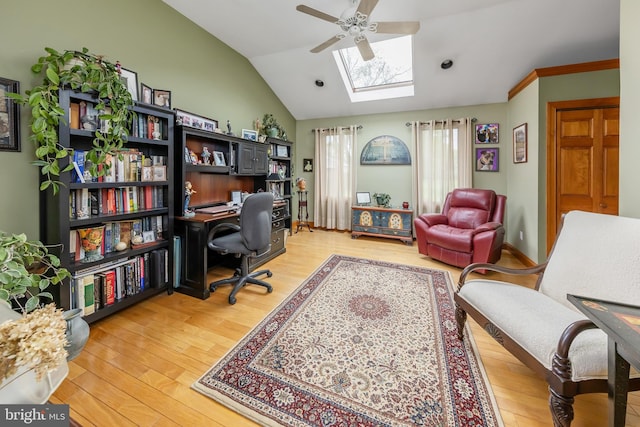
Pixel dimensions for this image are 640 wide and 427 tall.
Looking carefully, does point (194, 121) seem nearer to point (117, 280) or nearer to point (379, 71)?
point (117, 280)

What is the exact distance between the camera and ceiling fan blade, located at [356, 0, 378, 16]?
7.31 ft

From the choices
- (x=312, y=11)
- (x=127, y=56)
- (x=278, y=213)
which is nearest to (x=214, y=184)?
(x=278, y=213)

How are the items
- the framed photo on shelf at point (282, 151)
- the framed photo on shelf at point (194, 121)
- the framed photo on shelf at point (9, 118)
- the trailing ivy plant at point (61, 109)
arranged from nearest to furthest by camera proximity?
the trailing ivy plant at point (61, 109) → the framed photo on shelf at point (9, 118) → the framed photo on shelf at point (194, 121) → the framed photo on shelf at point (282, 151)

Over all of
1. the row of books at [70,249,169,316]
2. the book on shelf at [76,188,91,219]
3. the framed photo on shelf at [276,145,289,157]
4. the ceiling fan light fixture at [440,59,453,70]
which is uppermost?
the ceiling fan light fixture at [440,59,453,70]

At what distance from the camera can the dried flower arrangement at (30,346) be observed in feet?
1.79

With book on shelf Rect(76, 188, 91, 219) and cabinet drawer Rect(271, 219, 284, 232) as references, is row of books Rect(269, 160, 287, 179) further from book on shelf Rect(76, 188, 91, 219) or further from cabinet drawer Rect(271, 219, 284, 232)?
book on shelf Rect(76, 188, 91, 219)

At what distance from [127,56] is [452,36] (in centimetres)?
373

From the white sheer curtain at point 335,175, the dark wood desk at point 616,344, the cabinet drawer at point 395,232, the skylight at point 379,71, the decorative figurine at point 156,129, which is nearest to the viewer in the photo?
the dark wood desk at point 616,344

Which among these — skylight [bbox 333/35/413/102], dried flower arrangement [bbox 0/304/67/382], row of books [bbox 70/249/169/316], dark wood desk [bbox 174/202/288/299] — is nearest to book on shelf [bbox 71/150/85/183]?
row of books [bbox 70/249/169/316]

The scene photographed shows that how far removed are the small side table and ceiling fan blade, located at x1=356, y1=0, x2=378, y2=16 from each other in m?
3.75

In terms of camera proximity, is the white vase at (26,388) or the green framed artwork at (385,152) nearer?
the white vase at (26,388)

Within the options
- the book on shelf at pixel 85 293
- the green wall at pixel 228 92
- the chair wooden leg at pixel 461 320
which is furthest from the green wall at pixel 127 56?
the chair wooden leg at pixel 461 320

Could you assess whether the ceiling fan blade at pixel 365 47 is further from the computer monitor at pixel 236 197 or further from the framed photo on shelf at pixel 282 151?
the computer monitor at pixel 236 197

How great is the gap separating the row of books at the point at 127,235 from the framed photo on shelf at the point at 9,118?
0.70 meters
